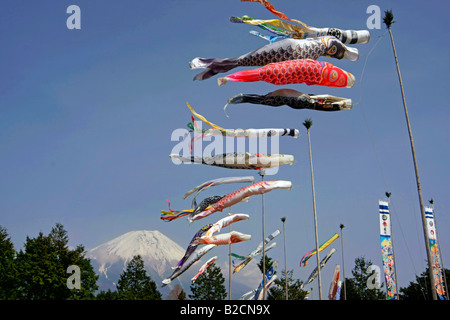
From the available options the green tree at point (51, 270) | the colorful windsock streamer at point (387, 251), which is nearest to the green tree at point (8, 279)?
the green tree at point (51, 270)

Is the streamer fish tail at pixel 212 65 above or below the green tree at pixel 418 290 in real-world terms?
above

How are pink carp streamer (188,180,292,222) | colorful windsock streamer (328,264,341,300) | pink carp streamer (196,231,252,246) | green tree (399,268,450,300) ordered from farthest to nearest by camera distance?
green tree (399,268,450,300)
colorful windsock streamer (328,264,341,300)
pink carp streamer (196,231,252,246)
pink carp streamer (188,180,292,222)

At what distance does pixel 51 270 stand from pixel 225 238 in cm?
3001

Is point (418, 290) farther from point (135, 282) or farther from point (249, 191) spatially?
point (249, 191)

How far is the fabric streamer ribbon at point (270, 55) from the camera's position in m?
17.5

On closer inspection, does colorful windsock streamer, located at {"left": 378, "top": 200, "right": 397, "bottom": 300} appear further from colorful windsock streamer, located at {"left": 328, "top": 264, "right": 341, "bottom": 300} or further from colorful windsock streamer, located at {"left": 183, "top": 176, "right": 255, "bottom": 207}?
colorful windsock streamer, located at {"left": 183, "top": 176, "right": 255, "bottom": 207}

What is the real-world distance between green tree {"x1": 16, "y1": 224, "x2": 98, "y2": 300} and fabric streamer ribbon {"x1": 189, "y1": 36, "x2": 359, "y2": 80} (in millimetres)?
40008

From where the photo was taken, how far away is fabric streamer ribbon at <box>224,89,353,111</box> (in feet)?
59.4

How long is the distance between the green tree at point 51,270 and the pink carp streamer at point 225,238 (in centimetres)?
2813

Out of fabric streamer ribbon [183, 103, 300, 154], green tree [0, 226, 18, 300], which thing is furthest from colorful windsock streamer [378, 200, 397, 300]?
green tree [0, 226, 18, 300]

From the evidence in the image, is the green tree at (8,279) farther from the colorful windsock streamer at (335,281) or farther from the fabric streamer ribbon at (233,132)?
the fabric streamer ribbon at (233,132)
